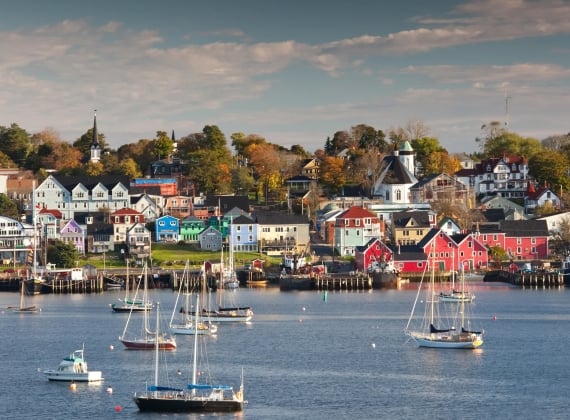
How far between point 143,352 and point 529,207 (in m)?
75.5

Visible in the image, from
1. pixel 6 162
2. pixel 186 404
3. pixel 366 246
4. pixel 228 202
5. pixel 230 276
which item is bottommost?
pixel 186 404

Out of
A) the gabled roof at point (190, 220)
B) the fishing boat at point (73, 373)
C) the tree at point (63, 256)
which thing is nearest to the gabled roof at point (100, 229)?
the gabled roof at point (190, 220)

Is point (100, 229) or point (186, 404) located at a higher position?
point (100, 229)

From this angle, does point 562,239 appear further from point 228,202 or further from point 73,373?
point 73,373

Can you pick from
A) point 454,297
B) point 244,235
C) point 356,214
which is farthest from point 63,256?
point 454,297

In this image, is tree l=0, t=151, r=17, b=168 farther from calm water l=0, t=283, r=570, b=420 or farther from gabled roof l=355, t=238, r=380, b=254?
calm water l=0, t=283, r=570, b=420

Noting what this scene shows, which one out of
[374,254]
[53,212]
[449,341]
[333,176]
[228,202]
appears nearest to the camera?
[449,341]

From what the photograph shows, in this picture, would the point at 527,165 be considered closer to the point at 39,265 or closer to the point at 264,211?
the point at 264,211

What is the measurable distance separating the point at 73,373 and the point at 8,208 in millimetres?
73212

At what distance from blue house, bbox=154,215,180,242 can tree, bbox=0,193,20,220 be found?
13347 millimetres

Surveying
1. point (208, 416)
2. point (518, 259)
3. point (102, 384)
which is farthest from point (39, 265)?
point (208, 416)

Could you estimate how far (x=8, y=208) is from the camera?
426ft

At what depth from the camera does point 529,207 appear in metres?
137

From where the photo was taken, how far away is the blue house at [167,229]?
124 metres
